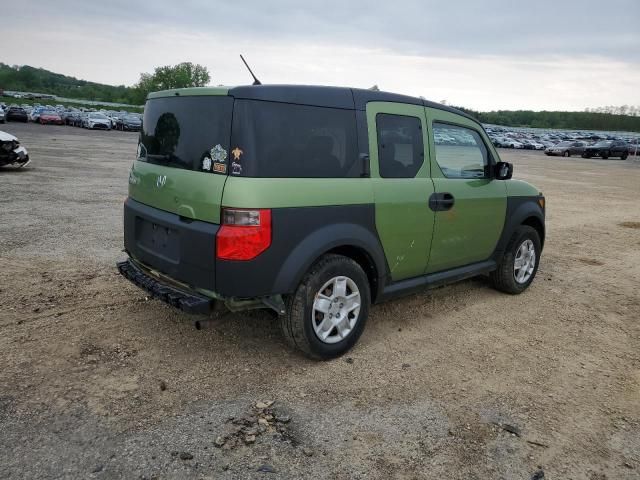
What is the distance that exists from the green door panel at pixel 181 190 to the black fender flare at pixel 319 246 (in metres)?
0.57

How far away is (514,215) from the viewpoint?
17.7 ft

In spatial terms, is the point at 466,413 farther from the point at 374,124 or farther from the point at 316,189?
the point at 374,124

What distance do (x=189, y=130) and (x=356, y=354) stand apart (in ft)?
6.88

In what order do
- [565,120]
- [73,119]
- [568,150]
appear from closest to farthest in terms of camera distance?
1. [568,150]
2. [73,119]
3. [565,120]

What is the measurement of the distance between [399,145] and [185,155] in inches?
66.3

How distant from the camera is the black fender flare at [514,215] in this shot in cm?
533

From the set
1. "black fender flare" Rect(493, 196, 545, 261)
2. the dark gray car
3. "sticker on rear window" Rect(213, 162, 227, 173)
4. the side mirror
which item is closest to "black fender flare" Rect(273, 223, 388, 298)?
"sticker on rear window" Rect(213, 162, 227, 173)

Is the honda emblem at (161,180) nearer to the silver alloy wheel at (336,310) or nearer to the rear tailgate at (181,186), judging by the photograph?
the rear tailgate at (181,186)

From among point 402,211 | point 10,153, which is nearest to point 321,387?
point 402,211

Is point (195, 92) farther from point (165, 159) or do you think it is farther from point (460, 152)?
point (460, 152)

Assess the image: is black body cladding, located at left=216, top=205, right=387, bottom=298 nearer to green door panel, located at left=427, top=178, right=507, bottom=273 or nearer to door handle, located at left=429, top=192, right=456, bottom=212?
door handle, located at left=429, top=192, right=456, bottom=212

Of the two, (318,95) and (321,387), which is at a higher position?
(318,95)

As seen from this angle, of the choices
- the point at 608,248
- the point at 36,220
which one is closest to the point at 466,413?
the point at 608,248

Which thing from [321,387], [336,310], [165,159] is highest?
[165,159]
